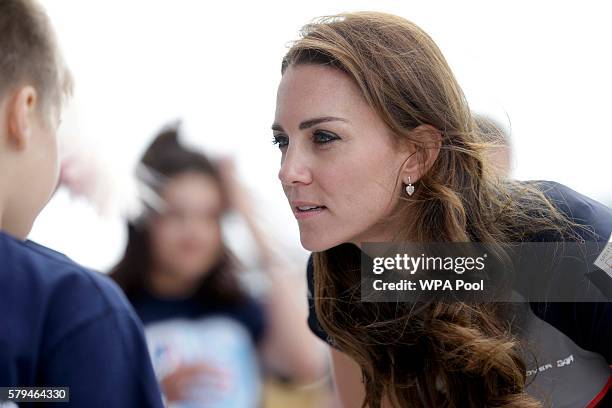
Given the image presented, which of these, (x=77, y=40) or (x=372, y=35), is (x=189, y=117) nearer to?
(x=77, y=40)

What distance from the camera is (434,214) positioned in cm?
116

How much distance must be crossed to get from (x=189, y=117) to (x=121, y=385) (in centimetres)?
129

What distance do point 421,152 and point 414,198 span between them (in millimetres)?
71

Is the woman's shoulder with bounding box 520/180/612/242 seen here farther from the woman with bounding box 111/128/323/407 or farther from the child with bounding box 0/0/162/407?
the woman with bounding box 111/128/323/407

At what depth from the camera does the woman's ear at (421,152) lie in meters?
1.12

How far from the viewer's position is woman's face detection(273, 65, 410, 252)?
3.59 feet

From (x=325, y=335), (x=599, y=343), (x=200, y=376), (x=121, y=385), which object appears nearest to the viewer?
(x=121, y=385)

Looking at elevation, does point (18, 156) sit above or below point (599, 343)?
above

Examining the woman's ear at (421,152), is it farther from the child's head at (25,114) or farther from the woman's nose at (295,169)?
the child's head at (25,114)

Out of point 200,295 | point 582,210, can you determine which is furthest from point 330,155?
point 200,295

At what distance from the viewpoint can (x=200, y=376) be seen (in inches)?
78.5

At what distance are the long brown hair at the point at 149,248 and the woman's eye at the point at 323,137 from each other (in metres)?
1.05

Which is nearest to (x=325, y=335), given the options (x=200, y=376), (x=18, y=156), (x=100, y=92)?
(x=18, y=156)

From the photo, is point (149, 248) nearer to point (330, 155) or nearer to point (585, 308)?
point (330, 155)
